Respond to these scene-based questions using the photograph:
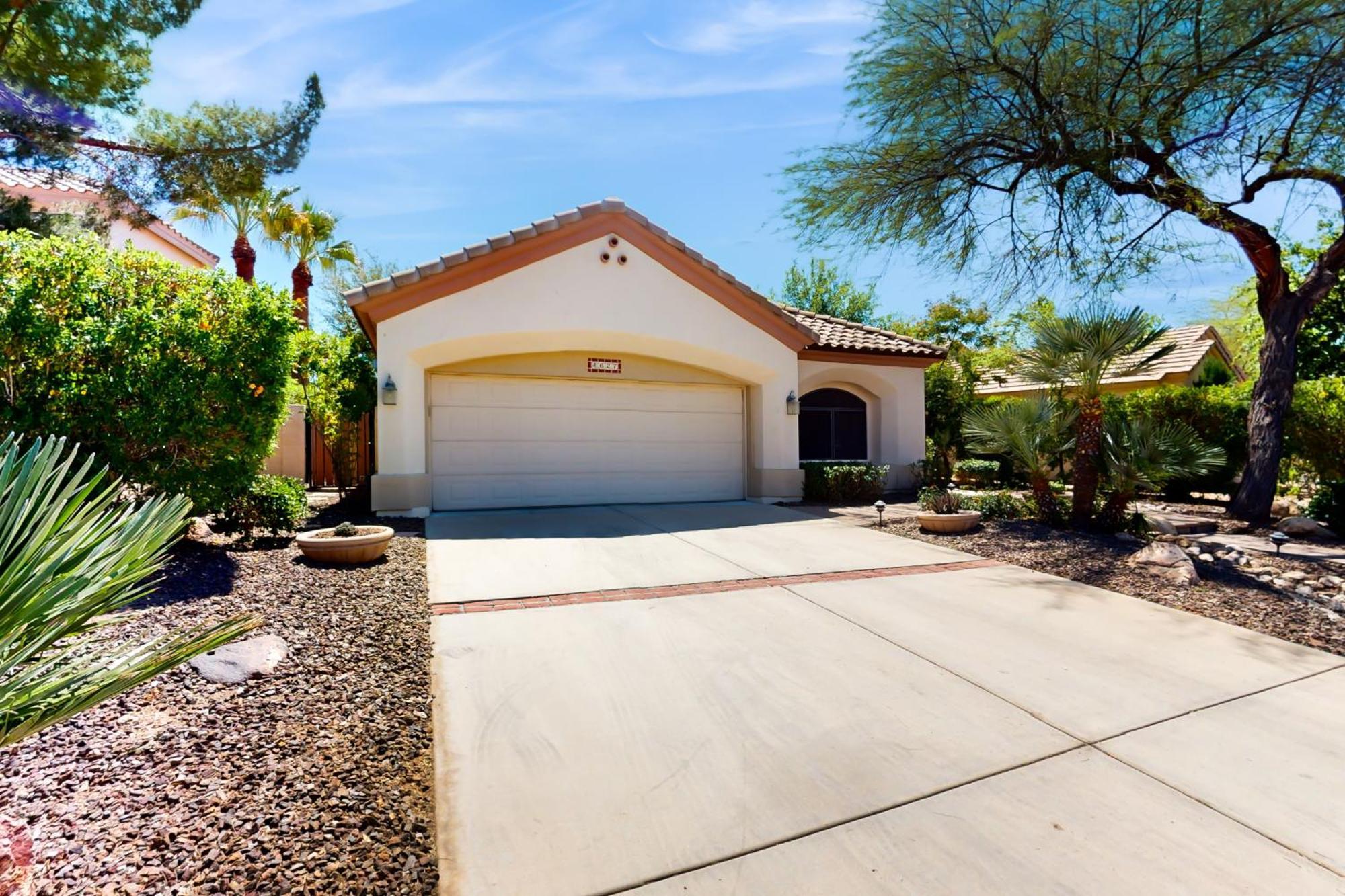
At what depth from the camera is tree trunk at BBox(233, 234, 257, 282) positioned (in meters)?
20.3

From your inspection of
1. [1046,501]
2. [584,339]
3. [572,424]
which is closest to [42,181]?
[584,339]

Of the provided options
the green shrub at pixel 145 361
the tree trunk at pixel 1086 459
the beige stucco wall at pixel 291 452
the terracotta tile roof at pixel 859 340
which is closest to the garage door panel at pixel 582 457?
the terracotta tile roof at pixel 859 340

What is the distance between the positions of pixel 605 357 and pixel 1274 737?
1020 cm

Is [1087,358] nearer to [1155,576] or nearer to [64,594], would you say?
[1155,576]

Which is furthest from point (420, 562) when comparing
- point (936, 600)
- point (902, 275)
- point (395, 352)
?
point (902, 275)

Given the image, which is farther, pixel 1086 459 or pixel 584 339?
pixel 584 339

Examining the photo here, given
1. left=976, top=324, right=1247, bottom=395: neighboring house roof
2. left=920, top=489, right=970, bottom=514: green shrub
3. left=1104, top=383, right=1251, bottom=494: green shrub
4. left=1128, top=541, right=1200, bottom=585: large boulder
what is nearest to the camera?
left=1128, top=541, right=1200, bottom=585: large boulder

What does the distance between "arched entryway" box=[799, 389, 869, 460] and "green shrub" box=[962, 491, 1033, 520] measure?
16.0ft

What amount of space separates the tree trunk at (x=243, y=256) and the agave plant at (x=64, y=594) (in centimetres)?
2290

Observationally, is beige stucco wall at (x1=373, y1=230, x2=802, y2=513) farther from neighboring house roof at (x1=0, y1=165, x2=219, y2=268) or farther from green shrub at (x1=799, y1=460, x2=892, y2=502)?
neighboring house roof at (x1=0, y1=165, x2=219, y2=268)

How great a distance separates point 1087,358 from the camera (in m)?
8.42

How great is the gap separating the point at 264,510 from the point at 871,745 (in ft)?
22.2

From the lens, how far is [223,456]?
6180mm

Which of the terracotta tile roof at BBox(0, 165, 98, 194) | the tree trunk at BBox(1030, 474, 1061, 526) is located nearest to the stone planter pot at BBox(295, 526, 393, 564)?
the tree trunk at BBox(1030, 474, 1061, 526)
